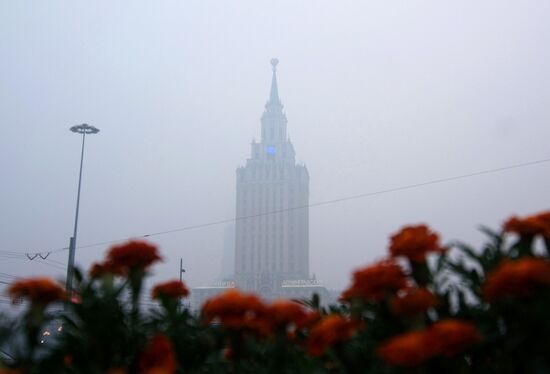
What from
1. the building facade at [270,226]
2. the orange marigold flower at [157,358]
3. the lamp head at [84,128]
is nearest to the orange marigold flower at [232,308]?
the orange marigold flower at [157,358]

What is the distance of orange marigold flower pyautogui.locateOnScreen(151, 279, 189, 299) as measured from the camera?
273 cm

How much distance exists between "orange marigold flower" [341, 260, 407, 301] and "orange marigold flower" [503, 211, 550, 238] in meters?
0.59

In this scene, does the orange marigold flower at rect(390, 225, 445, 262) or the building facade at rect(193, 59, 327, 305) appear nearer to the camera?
the orange marigold flower at rect(390, 225, 445, 262)

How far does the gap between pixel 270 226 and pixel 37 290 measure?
4597 inches

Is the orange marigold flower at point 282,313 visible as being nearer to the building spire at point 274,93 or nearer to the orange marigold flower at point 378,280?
the orange marigold flower at point 378,280

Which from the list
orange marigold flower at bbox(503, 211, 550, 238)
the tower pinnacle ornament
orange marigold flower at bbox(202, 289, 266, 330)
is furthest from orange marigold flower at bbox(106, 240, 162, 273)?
the tower pinnacle ornament

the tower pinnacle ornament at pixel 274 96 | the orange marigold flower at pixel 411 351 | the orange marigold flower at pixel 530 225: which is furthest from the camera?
the tower pinnacle ornament at pixel 274 96

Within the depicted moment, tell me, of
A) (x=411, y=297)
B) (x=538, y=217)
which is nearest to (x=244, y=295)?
(x=411, y=297)

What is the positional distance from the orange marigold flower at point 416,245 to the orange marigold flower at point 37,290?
1287 millimetres

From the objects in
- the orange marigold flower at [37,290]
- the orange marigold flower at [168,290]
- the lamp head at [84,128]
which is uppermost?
the lamp head at [84,128]

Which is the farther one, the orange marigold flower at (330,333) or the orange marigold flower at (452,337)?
the orange marigold flower at (330,333)

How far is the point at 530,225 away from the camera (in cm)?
224

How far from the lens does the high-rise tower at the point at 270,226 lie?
117 meters

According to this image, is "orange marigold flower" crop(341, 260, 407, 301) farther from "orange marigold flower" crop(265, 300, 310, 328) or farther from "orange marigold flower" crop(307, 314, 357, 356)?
"orange marigold flower" crop(265, 300, 310, 328)
